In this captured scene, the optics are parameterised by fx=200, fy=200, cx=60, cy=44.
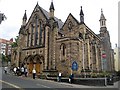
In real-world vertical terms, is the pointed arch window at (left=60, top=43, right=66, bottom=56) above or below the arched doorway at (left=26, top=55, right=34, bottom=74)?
above

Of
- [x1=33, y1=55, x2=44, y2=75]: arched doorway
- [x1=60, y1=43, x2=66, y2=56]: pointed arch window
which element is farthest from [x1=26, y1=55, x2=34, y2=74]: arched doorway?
[x1=60, y1=43, x2=66, y2=56]: pointed arch window

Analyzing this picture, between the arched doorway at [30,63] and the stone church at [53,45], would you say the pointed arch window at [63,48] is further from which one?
the arched doorway at [30,63]

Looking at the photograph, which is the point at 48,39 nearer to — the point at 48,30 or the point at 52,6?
the point at 48,30

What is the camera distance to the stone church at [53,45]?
122 ft

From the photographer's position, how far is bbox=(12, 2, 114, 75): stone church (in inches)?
1464

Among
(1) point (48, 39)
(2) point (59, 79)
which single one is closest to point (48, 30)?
(1) point (48, 39)

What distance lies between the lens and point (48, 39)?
→ 4053 cm

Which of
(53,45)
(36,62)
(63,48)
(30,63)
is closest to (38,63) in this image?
(36,62)

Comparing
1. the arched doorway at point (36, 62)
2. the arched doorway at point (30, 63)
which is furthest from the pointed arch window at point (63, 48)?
the arched doorway at point (30, 63)

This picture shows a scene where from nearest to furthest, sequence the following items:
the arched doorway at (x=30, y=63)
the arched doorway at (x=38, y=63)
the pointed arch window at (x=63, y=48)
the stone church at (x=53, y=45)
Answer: the stone church at (x=53, y=45) < the pointed arch window at (x=63, y=48) < the arched doorway at (x=38, y=63) < the arched doorway at (x=30, y=63)

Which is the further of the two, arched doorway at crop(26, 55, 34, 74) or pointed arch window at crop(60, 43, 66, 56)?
arched doorway at crop(26, 55, 34, 74)

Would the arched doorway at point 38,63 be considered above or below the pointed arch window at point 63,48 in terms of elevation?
below

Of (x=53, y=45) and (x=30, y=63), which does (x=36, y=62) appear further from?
(x=53, y=45)

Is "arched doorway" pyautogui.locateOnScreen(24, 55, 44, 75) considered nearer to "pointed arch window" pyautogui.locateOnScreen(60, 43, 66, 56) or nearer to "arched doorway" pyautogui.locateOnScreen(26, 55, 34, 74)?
"arched doorway" pyautogui.locateOnScreen(26, 55, 34, 74)
